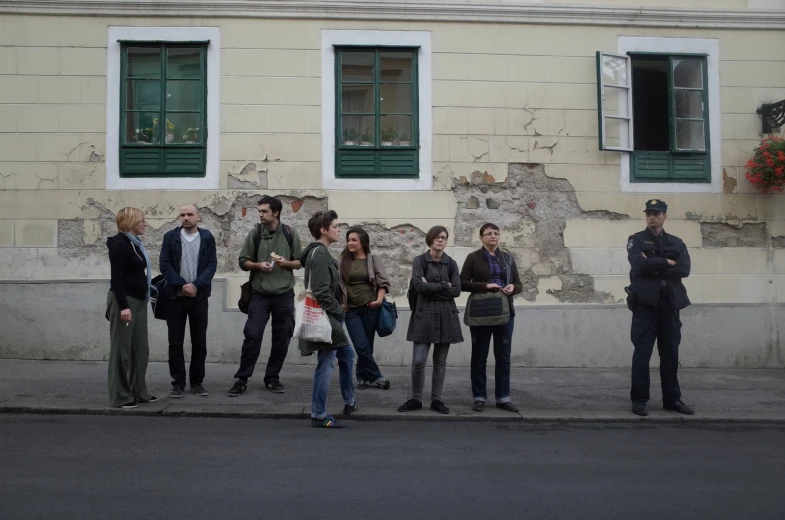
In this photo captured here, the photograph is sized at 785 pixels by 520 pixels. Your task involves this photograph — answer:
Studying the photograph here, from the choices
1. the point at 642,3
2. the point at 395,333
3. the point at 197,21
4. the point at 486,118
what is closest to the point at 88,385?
the point at 395,333

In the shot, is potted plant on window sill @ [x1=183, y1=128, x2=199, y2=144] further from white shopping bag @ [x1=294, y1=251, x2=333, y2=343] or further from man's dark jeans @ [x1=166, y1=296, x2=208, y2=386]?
white shopping bag @ [x1=294, y1=251, x2=333, y2=343]

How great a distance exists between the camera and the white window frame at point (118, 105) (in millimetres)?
11008

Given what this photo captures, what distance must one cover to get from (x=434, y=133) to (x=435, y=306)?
3858mm

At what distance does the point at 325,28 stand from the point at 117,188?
336 centimetres

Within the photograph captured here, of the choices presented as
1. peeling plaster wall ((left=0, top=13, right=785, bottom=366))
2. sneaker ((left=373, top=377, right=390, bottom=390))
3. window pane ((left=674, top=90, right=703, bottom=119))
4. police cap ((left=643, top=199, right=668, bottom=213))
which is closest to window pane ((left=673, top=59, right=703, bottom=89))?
window pane ((left=674, top=90, right=703, bottom=119))

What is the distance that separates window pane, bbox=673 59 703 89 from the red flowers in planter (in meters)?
1.20

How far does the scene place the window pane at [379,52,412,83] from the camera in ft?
37.6

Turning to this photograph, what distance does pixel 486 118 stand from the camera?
11414 millimetres

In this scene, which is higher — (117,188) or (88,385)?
(117,188)

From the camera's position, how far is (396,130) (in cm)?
1144

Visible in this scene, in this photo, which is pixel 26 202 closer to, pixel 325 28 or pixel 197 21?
pixel 197 21

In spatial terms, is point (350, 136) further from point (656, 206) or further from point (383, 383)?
point (656, 206)

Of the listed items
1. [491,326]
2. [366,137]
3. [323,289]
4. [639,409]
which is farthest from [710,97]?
[323,289]

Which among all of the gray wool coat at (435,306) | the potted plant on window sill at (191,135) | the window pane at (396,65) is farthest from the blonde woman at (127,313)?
the window pane at (396,65)
